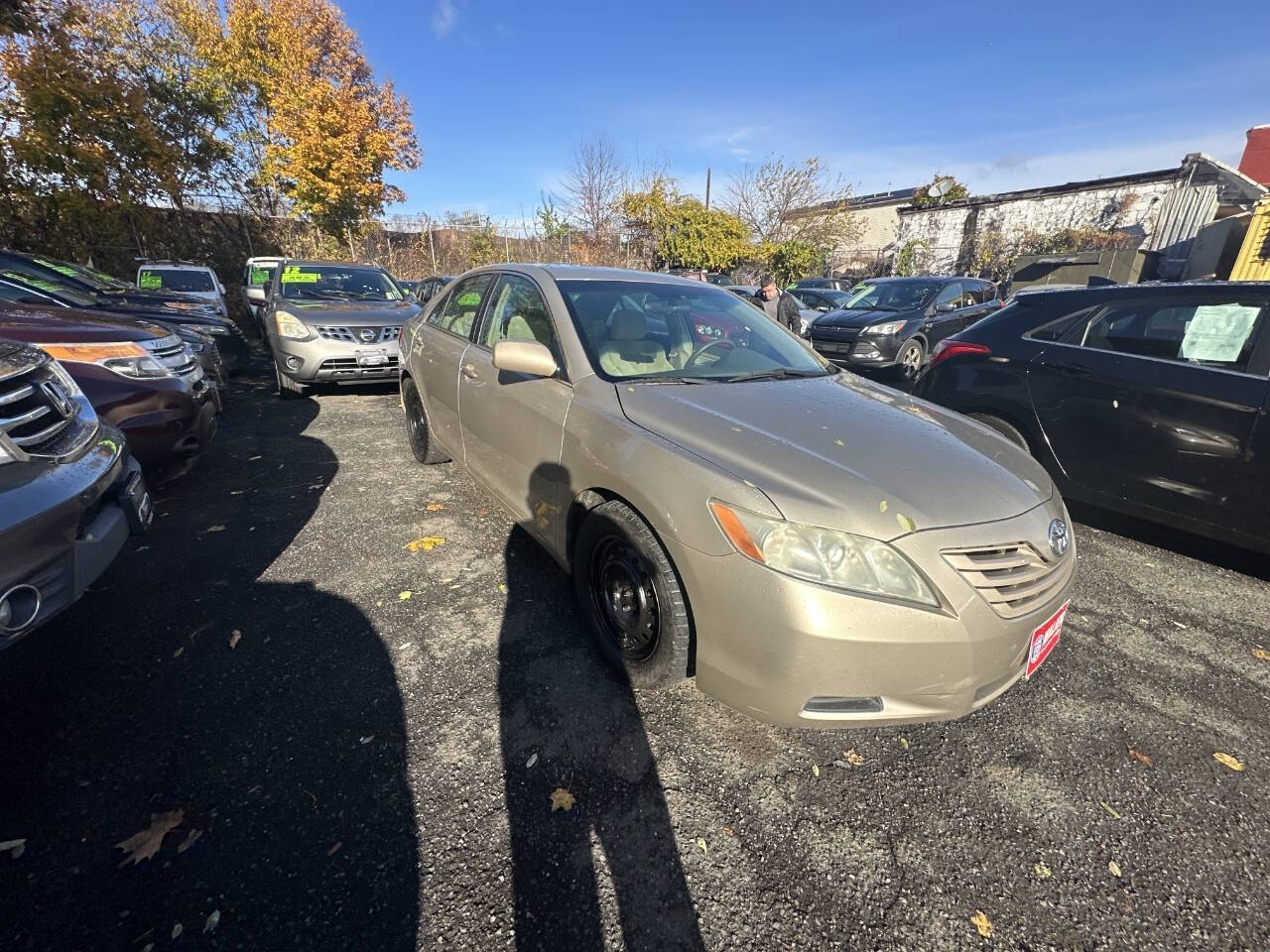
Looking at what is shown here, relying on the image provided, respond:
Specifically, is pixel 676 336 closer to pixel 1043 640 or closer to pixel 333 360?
pixel 1043 640

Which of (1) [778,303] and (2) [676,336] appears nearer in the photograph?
(2) [676,336]

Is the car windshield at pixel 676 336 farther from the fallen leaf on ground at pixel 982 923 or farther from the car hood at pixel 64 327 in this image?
the car hood at pixel 64 327

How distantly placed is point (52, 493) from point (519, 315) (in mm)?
2043

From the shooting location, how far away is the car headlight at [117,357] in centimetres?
330

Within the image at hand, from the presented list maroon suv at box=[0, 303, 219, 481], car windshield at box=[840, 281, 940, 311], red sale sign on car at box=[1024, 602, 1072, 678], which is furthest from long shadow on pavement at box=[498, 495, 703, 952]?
car windshield at box=[840, 281, 940, 311]

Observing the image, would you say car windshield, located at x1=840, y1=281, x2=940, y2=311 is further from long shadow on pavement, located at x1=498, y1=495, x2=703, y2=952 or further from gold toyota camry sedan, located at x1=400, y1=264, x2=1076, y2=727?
long shadow on pavement, located at x1=498, y1=495, x2=703, y2=952

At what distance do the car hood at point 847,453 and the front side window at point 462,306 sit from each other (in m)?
1.74

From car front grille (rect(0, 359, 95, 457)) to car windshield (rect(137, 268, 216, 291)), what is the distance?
32.9 ft

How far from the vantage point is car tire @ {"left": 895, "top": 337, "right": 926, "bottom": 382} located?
867 centimetres

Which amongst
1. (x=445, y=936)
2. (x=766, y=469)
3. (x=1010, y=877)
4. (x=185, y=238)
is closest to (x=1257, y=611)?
(x=1010, y=877)

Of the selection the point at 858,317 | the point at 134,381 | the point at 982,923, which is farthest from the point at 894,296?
the point at 134,381

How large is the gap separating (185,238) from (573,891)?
2031 centimetres

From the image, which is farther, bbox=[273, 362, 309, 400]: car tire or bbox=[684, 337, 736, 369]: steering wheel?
bbox=[273, 362, 309, 400]: car tire

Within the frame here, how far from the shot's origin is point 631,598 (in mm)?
2174
